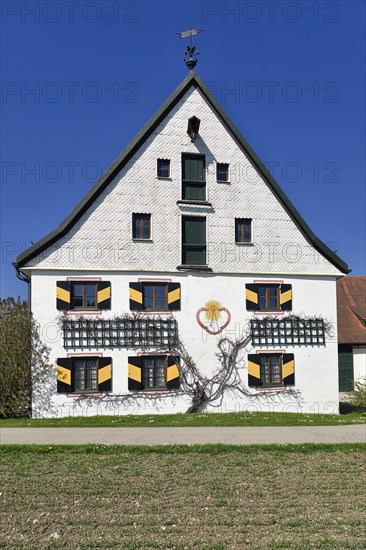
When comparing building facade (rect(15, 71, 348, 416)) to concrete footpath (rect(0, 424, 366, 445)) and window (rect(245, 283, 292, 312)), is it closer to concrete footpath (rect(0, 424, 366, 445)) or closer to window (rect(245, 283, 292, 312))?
window (rect(245, 283, 292, 312))

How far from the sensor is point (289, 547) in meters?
5.70

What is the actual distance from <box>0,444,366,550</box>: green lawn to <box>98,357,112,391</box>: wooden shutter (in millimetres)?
6326

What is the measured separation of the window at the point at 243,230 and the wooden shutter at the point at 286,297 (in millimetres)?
2275

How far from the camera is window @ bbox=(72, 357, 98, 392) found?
17266 mm

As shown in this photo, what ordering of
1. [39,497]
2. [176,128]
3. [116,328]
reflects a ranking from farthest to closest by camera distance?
[176,128]
[116,328]
[39,497]

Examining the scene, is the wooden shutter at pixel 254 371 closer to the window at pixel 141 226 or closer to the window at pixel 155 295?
the window at pixel 155 295

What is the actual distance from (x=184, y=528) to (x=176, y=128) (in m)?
15.2

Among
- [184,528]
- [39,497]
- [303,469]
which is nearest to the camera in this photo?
[184,528]

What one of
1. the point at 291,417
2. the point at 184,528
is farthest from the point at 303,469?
the point at 291,417

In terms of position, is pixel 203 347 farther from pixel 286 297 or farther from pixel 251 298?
pixel 286 297

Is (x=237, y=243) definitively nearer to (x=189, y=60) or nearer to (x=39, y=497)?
(x=189, y=60)

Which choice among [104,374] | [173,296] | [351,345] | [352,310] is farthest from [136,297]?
[352,310]

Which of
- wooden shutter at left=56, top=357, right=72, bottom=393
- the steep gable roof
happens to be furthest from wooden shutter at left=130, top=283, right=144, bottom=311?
the steep gable roof

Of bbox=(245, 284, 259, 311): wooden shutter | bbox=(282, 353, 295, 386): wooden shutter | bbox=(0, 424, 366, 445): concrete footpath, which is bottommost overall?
bbox=(0, 424, 366, 445): concrete footpath
